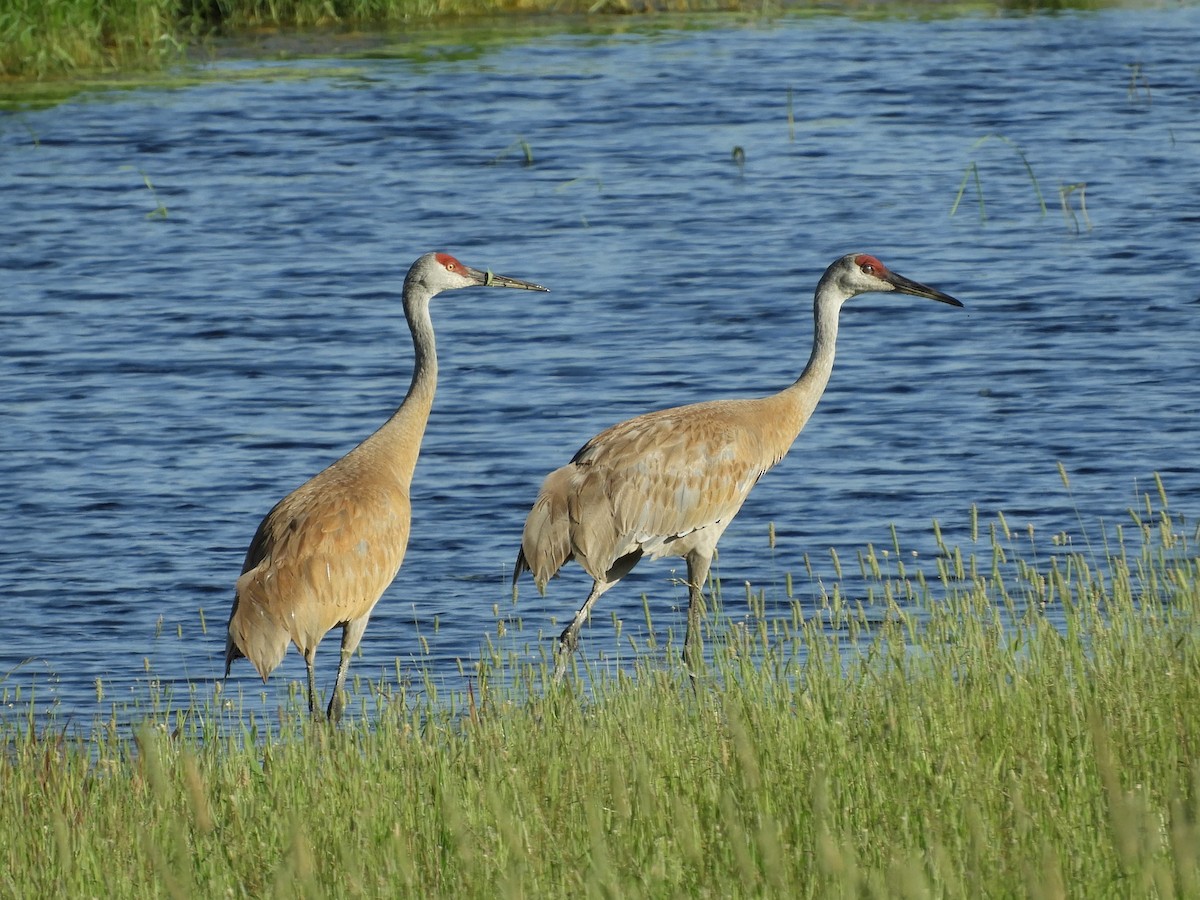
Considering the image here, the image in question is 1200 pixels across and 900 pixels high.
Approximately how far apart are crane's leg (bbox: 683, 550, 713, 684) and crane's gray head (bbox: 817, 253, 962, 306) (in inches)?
48.8

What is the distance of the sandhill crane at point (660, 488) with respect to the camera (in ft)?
26.6

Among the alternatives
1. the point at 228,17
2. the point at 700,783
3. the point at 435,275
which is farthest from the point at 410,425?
the point at 228,17

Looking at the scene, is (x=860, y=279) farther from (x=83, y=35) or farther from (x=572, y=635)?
(x=83, y=35)

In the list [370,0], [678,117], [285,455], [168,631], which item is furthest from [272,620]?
[370,0]

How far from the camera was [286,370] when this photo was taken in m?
14.3

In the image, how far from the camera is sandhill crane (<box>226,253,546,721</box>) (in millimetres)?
7348

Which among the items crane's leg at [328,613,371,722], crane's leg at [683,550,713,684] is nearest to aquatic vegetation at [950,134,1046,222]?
crane's leg at [683,550,713,684]

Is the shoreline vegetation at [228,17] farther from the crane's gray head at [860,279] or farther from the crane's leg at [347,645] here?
the crane's leg at [347,645]

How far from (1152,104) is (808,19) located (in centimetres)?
615

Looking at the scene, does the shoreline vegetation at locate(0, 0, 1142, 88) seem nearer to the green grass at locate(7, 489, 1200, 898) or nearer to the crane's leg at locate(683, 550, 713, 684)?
the crane's leg at locate(683, 550, 713, 684)

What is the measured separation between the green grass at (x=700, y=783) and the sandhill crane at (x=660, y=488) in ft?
4.69

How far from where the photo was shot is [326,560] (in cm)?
752

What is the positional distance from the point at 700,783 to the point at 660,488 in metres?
2.91

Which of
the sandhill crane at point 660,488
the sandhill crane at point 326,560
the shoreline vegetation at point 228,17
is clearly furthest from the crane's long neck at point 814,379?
the shoreline vegetation at point 228,17
